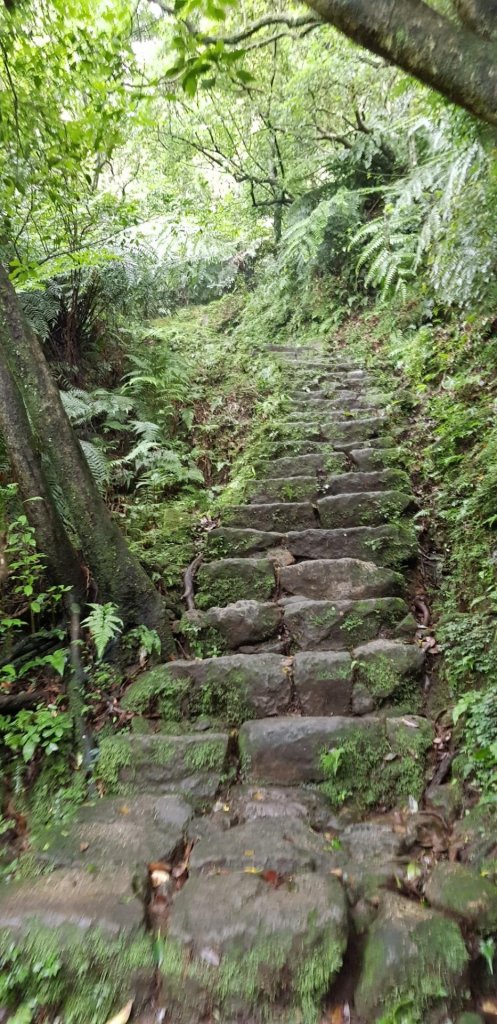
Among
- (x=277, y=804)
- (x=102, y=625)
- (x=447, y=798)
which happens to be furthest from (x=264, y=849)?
(x=102, y=625)

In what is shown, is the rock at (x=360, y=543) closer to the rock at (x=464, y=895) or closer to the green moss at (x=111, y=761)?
the green moss at (x=111, y=761)

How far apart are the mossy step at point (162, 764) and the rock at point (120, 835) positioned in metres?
0.09

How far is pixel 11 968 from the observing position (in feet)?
6.13

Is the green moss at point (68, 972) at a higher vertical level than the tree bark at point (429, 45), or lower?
lower

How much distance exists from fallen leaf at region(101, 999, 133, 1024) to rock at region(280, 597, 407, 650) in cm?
218

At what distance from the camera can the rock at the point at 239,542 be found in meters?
4.61

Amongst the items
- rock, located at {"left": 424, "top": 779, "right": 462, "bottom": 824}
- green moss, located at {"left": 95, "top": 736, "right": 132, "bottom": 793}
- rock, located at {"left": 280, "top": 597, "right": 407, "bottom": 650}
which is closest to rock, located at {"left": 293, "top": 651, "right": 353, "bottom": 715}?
rock, located at {"left": 280, "top": 597, "right": 407, "bottom": 650}

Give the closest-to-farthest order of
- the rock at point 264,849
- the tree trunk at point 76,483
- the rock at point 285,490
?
the rock at point 264,849
the tree trunk at point 76,483
the rock at point 285,490

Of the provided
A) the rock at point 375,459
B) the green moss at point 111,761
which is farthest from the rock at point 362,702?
the rock at point 375,459

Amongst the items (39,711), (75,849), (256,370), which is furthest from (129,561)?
(256,370)

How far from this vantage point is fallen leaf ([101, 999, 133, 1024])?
1802mm

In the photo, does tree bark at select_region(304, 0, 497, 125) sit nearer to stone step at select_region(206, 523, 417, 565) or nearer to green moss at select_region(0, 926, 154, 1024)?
stone step at select_region(206, 523, 417, 565)

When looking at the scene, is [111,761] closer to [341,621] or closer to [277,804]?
[277,804]

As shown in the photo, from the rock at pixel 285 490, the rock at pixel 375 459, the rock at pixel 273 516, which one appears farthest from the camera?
the rock at pixel 375 459
